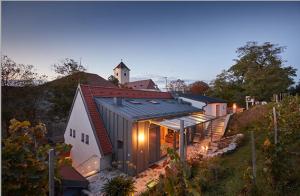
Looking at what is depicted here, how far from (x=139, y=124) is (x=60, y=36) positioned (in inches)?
238

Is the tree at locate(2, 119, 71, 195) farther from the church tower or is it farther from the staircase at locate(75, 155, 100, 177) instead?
the church tower

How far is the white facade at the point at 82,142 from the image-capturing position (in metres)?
10.4

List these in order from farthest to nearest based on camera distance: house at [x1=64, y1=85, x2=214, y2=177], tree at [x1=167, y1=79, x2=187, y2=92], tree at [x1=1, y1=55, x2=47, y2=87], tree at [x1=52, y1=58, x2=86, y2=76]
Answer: tree at [x1=167, y1=79, x2=187, y2=92] → tree at [x1=52, y1=58, x2=86, y2=76] → tree at [x1=1, y1=55, x2=47, y2=87] → house at [x1=64, y1=85, x2=214, y2=177]

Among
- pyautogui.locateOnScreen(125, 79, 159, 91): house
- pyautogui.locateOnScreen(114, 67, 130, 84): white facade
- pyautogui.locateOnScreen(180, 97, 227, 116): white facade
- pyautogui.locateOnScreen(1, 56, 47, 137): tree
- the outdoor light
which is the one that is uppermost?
pyautogui.locateOnScreen(114, 67, 130, 84): white facade

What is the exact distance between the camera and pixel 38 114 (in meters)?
16.2

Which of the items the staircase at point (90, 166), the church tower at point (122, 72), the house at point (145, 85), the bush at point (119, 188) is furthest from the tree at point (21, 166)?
the church tower at point (122, 72)

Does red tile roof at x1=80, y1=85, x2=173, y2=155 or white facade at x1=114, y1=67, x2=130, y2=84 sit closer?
red tile roof at x1=80, y1=85, x2=173, y2=155

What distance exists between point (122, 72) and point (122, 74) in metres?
0.60

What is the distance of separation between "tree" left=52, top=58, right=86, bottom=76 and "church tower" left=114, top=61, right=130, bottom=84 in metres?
28.5

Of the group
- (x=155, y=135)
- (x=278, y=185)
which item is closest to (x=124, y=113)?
(x=155, y=135)

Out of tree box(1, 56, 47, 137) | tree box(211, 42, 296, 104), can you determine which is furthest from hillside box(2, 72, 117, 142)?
tree box(211, 42, 296, 104)

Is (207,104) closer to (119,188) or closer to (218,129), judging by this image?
(218,129)

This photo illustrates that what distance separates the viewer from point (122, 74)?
4994 cm

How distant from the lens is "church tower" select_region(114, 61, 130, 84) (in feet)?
163
